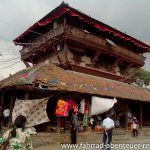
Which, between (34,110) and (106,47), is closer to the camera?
(34,110)

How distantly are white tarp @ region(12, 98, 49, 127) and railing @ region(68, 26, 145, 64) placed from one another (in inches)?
258

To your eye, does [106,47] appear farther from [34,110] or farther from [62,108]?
[34,110]

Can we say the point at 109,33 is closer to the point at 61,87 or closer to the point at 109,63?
the point at 109,63

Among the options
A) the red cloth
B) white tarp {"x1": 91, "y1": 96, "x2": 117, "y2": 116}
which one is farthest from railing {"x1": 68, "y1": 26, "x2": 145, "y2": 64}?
the red cloth

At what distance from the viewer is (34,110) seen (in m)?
11.8

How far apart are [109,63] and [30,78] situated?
11484 mm

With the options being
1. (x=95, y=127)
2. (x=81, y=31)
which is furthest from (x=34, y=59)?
(x=95, y=127)

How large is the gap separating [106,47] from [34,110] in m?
9.64

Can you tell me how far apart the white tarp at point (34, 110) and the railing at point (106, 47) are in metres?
6.56

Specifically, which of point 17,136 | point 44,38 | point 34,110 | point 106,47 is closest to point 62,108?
point 34,110

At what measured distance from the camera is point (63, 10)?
16.4m

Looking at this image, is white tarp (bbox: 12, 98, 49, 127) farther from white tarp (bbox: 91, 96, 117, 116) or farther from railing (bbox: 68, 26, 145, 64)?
railing (bbox: 68, 26, 145, 64)

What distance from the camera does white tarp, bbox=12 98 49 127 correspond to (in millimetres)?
11570

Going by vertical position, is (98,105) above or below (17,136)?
above
